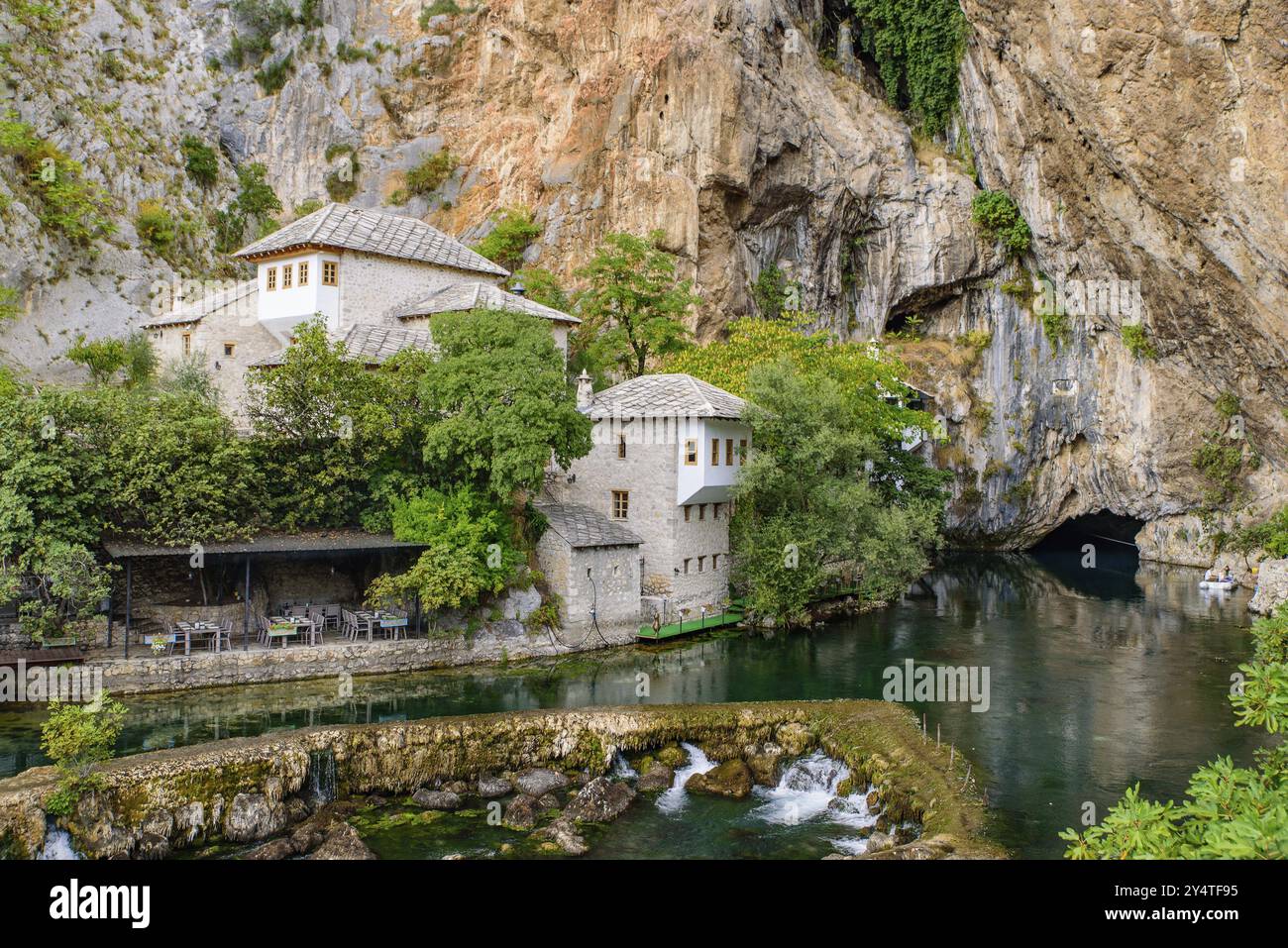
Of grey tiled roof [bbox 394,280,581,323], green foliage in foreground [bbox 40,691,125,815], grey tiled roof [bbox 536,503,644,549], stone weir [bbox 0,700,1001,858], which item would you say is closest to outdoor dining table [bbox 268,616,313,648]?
stone weir [bbox 0,700,1001,858]

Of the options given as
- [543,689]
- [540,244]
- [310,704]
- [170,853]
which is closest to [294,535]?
[310,704]

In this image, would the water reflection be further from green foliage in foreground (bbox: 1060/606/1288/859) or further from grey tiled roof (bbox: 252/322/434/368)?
grey tiled roof (bbox: 252/322/434/368)

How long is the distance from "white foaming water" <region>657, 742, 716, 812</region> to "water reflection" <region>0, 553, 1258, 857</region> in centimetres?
280

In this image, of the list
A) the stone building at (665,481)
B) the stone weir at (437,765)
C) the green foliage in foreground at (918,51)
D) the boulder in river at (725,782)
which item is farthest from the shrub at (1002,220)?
the boulder in river at (725,782)

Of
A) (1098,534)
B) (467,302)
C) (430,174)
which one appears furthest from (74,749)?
(1098,534)

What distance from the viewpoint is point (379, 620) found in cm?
2547

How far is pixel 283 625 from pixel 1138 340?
35.8 meters

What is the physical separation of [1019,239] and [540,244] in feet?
82.1

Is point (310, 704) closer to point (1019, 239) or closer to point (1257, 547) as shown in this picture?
point (1257, 547)

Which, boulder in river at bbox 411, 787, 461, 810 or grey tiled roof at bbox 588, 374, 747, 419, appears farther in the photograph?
grey tiled roof at bbox 588, 374, 747, 419

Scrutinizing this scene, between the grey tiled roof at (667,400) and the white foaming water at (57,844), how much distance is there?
1945cm

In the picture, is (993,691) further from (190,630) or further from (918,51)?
(918,51)

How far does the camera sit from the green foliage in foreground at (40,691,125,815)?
14531 mm

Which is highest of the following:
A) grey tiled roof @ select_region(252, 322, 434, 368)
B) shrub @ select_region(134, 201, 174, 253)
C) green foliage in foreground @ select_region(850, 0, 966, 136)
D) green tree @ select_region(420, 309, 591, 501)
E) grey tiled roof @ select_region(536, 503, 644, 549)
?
green foliage in foreground @ select_region(850, 0, 966, 136)
